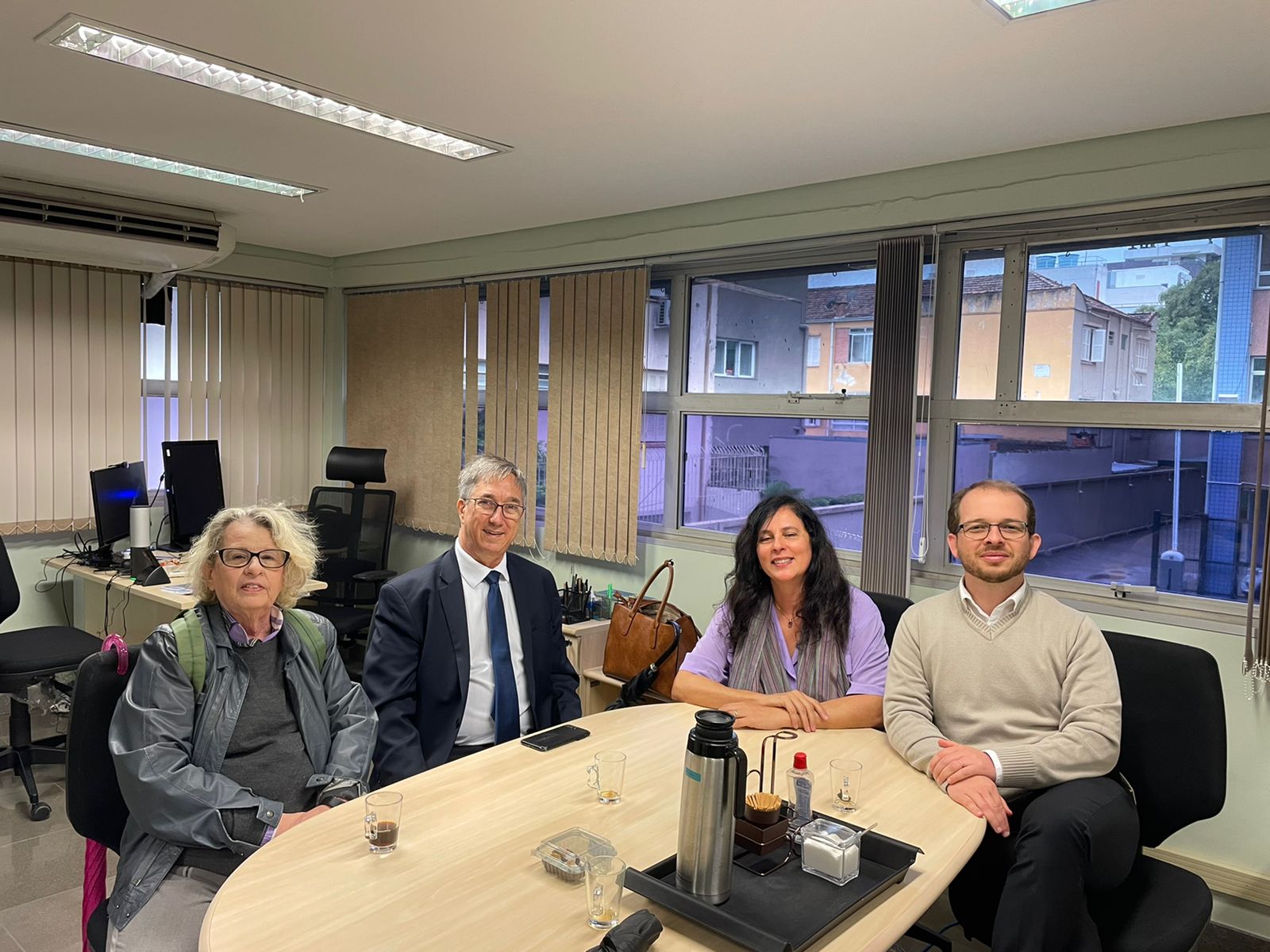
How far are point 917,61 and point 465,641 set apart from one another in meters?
2.08

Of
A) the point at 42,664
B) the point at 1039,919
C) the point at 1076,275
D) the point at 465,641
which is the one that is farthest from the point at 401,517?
the point at 1039,919

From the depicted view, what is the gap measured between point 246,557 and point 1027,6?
231cm

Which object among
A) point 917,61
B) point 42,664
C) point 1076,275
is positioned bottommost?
point 42,664

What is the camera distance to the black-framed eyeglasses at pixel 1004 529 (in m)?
2.34

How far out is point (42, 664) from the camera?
12.3 ft

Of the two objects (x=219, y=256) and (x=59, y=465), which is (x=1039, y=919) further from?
(x=59, y=465)

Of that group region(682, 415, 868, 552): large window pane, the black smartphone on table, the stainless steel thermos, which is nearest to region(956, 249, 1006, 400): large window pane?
region(682, 415, 868, 552): large window pane

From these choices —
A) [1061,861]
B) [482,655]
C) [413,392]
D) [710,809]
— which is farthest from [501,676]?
[413,392]

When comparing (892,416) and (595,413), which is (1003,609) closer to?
(892,416)

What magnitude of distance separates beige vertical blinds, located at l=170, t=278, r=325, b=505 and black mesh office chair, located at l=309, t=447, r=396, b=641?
1.90ft

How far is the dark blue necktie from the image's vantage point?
2594mm

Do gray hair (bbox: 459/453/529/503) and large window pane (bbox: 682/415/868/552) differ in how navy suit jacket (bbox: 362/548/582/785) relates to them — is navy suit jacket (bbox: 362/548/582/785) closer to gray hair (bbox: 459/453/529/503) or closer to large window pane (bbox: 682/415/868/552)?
gray hair (bbox: 459/453/529/503)

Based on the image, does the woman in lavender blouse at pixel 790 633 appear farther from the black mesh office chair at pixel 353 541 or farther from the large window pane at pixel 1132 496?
the black mesh office chair at pixel 353 541

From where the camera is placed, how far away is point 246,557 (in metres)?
2.14
